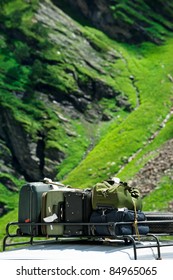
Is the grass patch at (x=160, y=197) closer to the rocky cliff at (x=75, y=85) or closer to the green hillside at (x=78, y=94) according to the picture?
the green hillside at (x=78, y=94)

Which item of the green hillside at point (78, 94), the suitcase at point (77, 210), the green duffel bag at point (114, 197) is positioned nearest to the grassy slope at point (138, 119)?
the green hillside at point (78, 94)

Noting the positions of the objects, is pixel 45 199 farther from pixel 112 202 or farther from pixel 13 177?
pixel 13 177

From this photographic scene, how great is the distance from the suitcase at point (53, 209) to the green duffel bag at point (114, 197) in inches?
27.9

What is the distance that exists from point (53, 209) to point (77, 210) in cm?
48

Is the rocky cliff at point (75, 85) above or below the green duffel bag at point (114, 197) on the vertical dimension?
above

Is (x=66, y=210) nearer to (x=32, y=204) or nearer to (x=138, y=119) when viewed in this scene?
(x=32, y=204)

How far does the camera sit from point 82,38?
4663 inches

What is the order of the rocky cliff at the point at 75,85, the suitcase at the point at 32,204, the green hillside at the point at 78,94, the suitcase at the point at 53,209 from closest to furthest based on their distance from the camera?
the suitcase at the point at 53,209 < the suitcase at the point at 32,204 < the green hillside at the point at 78,94 < the rocky cliff at the point at 75,85

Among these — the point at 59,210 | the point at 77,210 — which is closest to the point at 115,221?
the point at 77,210

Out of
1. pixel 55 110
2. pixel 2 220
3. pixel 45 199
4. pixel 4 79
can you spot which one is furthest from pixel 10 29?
pixel 45 199

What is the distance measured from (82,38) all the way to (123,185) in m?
110

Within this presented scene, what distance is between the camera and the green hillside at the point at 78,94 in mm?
89506

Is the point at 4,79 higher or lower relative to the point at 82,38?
lower

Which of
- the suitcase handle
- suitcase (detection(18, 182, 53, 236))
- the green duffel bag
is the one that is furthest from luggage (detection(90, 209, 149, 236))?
suitcase (detection(18, 182, 53, 236))
